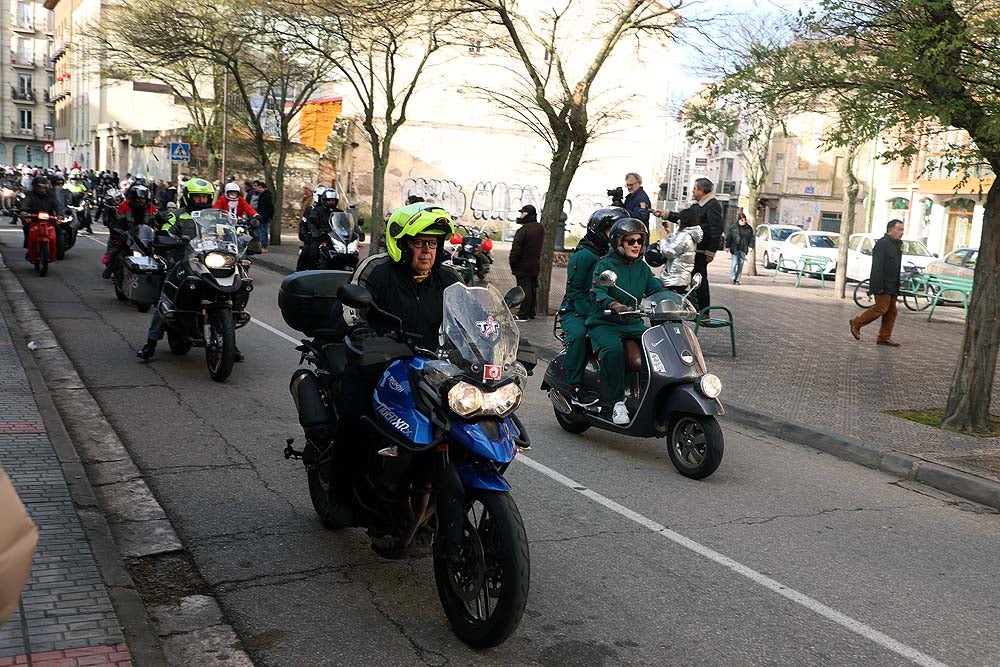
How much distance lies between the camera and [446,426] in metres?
3.95

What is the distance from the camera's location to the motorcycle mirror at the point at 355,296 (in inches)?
163

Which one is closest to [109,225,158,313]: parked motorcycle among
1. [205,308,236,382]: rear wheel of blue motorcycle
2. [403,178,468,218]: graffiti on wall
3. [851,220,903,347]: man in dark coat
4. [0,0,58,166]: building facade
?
[205,308,236,382]: rear wheel of blue motorcycle

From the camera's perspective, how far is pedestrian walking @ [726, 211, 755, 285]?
2667 centimetres

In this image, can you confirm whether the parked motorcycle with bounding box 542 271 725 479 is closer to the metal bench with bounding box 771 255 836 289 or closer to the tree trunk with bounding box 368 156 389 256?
the tree trunk with bounding box 368 156 389 256

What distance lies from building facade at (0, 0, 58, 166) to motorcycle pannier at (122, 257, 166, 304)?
89043 millimetres

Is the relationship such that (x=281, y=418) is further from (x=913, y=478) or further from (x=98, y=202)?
(x=98, y=202)

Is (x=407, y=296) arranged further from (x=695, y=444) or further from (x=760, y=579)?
(x=695, y=444)

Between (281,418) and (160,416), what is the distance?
94cm

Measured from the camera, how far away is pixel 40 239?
1680cm

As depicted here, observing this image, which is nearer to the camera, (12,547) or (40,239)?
(12,547)

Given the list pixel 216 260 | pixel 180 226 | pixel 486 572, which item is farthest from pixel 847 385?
pixel 486 572

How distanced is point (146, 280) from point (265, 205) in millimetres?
15857

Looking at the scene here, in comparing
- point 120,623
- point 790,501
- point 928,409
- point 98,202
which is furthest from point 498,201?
point 120,623

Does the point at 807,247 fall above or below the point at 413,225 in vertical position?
below
